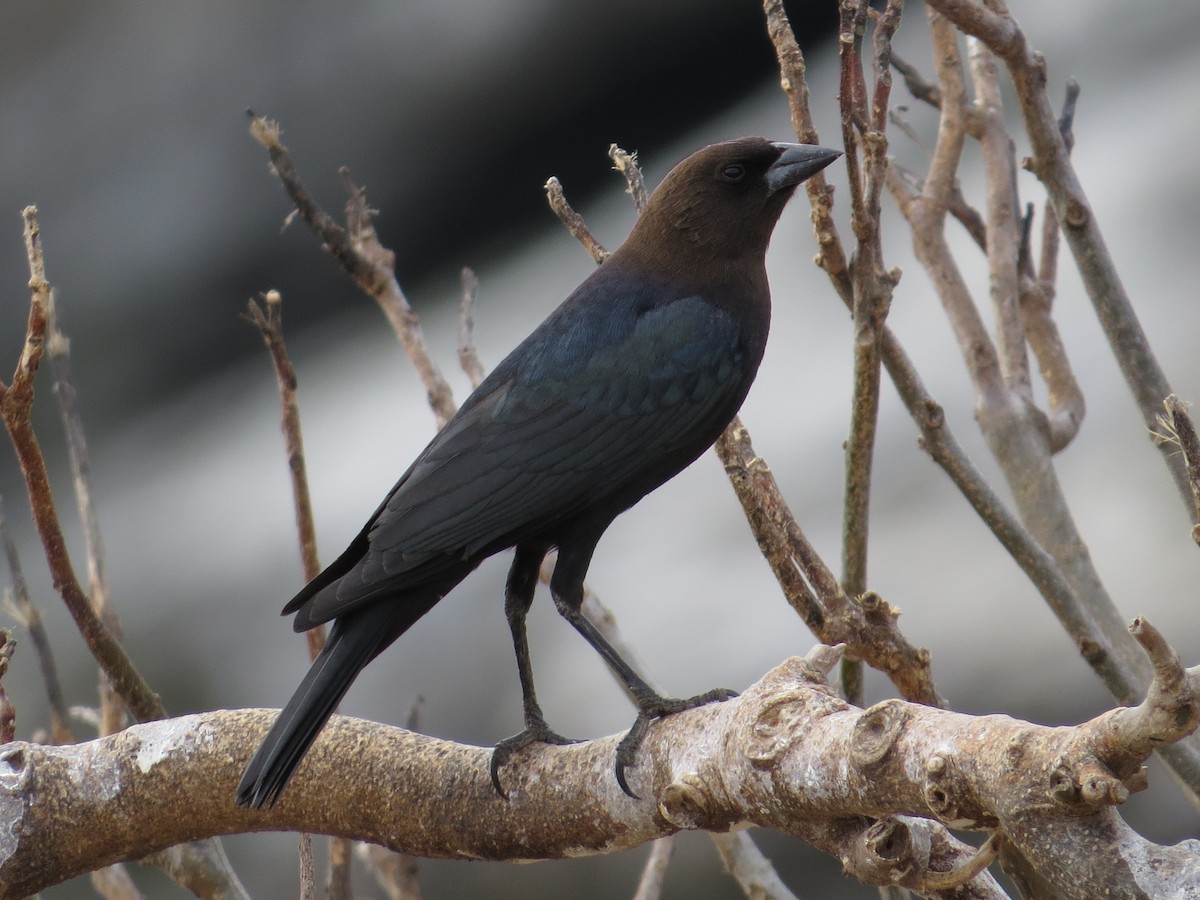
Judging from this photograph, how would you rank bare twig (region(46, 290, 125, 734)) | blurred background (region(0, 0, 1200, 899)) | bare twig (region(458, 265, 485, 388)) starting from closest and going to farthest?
1. bare twig (region(46, 290, 125, 734))
2. bare twig (region(458, 265, 485, 388))
3. blurred background (region(0, 0, 1200, 899))

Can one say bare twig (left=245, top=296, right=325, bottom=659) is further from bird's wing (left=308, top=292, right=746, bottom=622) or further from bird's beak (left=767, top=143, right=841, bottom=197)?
bird's beak (left=767, top=143, right=841, bottom=197)

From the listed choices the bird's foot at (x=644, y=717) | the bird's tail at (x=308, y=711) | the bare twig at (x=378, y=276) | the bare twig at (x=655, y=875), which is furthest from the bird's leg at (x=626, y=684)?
the bare twig at (x=378, y=276)

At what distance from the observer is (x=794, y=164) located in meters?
2.90

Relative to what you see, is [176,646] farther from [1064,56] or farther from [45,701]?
[1064,56]

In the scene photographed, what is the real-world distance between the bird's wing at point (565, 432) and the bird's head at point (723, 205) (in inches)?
7.2

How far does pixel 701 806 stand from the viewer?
1.93 metres

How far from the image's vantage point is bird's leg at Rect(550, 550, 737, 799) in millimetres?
2082

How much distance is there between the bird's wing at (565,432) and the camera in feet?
8.46

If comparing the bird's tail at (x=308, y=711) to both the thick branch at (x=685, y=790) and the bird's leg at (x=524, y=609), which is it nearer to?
the thick branch at (x=685, y=790)

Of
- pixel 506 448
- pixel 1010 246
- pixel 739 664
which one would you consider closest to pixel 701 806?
pixel 506 448

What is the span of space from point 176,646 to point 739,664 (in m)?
2.92

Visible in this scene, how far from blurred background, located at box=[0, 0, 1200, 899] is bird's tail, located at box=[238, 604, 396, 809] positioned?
257cm

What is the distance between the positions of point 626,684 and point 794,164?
117 centimetres

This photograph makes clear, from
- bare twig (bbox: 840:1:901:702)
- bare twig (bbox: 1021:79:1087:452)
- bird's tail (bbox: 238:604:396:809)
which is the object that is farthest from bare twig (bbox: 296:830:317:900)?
bare twig (bbox: 1021:79:1087:452)
